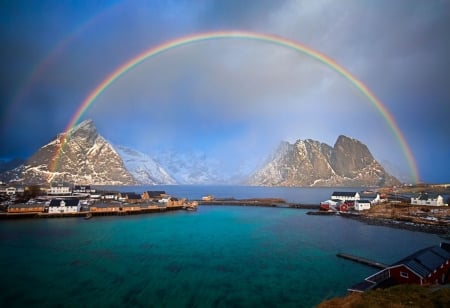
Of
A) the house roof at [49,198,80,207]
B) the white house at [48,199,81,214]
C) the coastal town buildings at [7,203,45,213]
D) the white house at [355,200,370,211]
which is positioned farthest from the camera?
the white house at [355,200,370,211]

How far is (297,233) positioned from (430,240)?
1605 cm

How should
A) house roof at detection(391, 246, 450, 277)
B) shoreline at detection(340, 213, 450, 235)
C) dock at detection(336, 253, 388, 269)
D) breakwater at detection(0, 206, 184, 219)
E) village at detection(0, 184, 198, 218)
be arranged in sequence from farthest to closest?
village at detection(0, 184, 198, 218) → breakwater at detection(0, 206, 184, 219) → shoreline at detection(340, 213, 450, 235) → dock at detection(336, 253, 388, 269) → house roof at detection(391, 246, 450, 277)

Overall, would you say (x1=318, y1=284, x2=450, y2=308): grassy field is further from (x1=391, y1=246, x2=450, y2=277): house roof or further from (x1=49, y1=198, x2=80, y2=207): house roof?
(x1=49, y1=198, x2=80, y2=207): house roof

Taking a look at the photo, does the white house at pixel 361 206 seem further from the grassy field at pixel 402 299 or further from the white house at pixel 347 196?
the grassy field at pixel 402 299

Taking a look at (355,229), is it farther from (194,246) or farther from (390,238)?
(194,246)

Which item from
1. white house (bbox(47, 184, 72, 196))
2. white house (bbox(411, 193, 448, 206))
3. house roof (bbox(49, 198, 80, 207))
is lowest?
white house (bbox(411, 193, 448, 206))

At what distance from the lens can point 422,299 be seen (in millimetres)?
13039

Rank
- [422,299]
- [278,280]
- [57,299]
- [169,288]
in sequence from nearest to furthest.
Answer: [422,299], [57,299], [169,288], [278,280]

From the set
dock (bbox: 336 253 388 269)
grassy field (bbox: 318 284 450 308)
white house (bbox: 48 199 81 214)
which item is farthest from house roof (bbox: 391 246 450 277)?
white house (bbox: 48 199 81 214)

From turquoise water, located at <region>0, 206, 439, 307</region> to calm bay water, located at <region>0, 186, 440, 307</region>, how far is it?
0.23ft

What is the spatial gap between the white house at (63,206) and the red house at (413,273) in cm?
5684

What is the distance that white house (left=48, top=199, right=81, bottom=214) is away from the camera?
193 ft

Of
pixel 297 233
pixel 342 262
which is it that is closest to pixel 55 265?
pixel 342 262

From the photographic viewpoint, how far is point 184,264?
26.0 m
